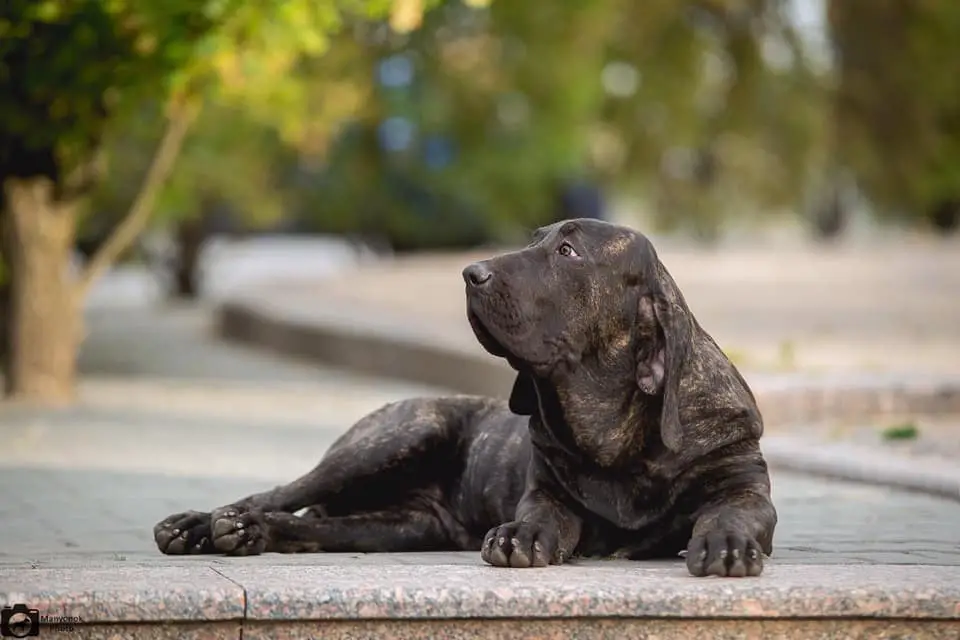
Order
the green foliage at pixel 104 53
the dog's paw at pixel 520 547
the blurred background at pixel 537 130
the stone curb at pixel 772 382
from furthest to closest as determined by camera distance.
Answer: the blurred background at pixel 537 130 → the green foliage at pixel 104 53 → the stone curb at pixel 772 382 → the dog's paw at pixel 520 547

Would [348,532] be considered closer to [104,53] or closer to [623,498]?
[623,498]

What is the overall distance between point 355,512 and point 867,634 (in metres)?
2.07

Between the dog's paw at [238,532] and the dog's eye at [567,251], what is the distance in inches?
51.2

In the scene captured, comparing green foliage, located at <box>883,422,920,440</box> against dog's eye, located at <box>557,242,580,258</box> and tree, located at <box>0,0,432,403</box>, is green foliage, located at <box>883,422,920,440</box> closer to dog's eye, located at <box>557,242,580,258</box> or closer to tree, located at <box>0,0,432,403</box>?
tree, located at <box>0,0,432,403</box>

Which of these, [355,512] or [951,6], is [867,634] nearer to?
[355,512]

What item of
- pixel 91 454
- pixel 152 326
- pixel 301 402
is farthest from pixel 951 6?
pixel 91 454

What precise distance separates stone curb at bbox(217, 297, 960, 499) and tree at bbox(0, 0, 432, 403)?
2407 mm

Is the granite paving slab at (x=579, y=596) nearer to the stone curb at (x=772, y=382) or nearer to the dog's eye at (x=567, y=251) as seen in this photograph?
the dog's eye at (x=567, y=251)

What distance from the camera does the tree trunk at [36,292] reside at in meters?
13.6

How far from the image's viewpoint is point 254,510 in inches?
245

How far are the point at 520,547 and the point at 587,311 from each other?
2.42 ft

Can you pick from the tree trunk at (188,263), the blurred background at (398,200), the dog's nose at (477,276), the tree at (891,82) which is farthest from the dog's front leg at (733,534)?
the tree trunk at (188,263)

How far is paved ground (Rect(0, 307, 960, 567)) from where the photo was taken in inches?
264

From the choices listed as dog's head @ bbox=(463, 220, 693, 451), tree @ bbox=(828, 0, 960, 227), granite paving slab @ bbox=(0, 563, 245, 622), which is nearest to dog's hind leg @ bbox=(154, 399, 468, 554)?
dog's head @ bbox=(463, 220, 693, 451)
